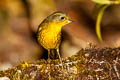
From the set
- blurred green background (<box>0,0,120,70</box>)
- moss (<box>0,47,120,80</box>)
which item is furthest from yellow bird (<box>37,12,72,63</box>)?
blurred green background (<box>0,0,120,70</box>)

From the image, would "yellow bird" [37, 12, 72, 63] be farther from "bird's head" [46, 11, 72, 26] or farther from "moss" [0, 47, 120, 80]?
"moss" [0, 47, 120, 80]

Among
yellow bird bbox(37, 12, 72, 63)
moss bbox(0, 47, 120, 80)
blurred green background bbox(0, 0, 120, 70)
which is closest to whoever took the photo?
moss bbox(0, 47, 120, 80)

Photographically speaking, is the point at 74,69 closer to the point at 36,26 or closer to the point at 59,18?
the point at 59,18

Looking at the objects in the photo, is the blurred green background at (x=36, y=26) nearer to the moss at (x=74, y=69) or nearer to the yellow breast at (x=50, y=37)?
the yellow breast at (x=50, y=37)

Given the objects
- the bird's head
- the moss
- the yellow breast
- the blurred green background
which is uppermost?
the blurred green background

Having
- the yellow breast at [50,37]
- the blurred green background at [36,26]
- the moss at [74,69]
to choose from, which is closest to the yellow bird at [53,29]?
the yellow breast at [50,37]

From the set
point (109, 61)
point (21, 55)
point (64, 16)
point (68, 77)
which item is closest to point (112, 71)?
point (109, 61)
